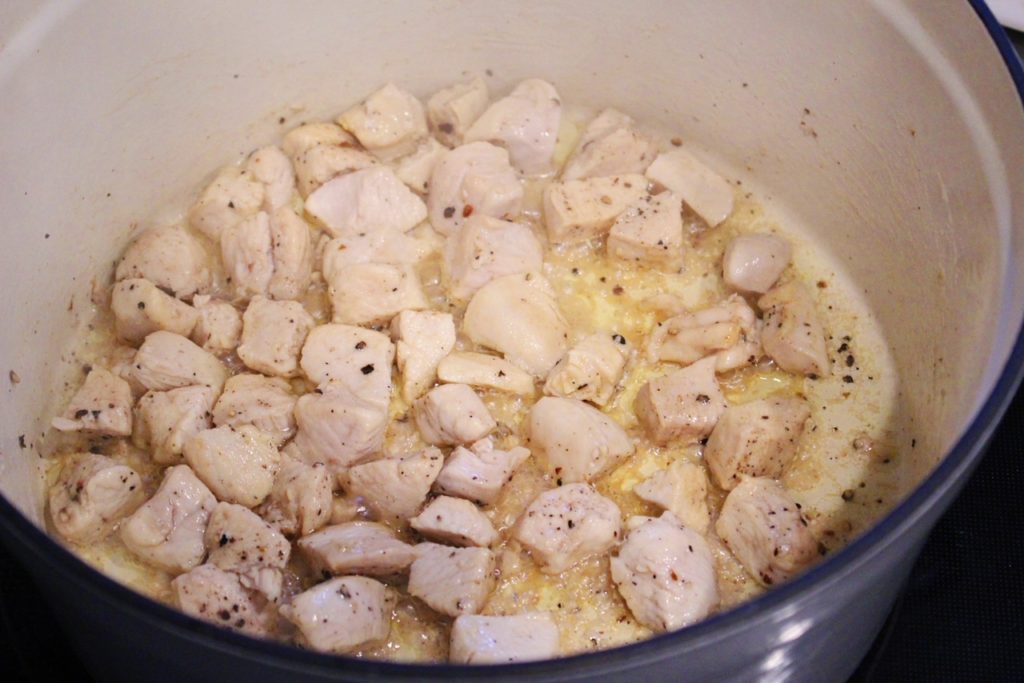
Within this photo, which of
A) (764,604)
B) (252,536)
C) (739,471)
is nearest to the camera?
(764,604)

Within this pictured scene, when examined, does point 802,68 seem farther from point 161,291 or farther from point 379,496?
point 161,291

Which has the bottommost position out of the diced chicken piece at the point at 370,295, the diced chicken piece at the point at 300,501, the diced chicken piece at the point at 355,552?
the diced chicken piece at the point at 355,552

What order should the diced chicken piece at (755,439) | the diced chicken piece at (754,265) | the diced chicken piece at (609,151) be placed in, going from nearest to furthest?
the diced chicken piece at (755,439)
the diced chicken piece at (754,265)
the diced chicken piece at (609,151)

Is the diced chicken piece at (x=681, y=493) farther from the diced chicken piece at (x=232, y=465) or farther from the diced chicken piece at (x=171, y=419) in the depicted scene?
the diced chicken piece at (x=171, y=419)

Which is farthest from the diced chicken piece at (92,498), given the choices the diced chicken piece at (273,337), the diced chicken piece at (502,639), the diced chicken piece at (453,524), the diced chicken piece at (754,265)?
the diced chicken piece at (754,265)

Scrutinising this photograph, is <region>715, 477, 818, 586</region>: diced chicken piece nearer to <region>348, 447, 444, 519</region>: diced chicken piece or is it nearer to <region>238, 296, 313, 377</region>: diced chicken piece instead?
<region>348, 447, 444, 519</region>: diced chicken piece

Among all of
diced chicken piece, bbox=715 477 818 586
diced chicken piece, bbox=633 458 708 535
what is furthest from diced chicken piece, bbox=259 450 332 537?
diced chicken piece, bbox=715 477 818 586

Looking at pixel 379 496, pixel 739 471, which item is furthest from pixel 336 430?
pixel 739 471
